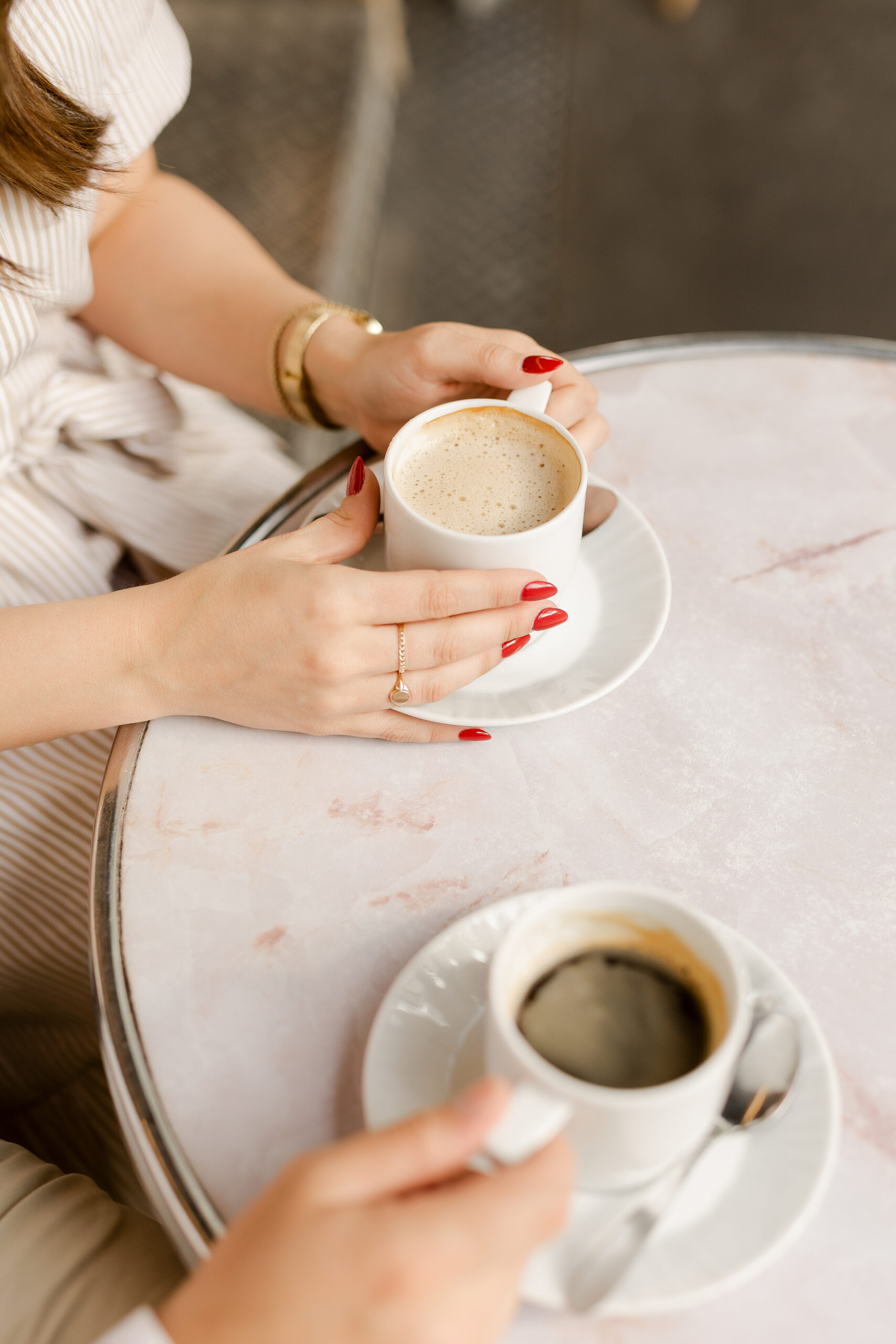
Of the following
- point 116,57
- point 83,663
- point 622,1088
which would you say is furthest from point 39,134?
point 622,1088

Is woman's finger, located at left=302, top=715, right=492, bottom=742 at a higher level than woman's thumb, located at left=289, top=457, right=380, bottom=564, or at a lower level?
lower

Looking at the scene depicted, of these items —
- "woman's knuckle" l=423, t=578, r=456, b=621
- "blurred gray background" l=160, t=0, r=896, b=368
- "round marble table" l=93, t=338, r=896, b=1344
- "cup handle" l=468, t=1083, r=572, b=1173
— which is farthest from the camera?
"blurred gray background" l=160, t=0, r=896, b=368

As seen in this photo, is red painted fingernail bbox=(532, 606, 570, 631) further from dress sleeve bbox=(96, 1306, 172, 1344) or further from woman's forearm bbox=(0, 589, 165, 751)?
dress sleeve bbox=(96, 1306, 172, 1344)

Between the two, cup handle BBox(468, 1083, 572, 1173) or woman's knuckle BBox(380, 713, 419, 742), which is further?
woman's knuckle BBox(380, 713, 419, 742)

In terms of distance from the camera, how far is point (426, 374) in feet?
2.52

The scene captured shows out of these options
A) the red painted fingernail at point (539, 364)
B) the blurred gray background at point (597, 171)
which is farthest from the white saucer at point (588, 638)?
the blurred gray background at point (597, 171)

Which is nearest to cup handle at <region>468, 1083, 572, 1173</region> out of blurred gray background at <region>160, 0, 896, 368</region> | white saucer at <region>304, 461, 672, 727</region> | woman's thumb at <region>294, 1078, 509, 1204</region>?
woman's thumb at <region>294, 1078, 509, 1204</region>

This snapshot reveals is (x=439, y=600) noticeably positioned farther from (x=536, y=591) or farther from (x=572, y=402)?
(x=572, y=402)

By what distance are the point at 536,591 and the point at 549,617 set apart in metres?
0.03

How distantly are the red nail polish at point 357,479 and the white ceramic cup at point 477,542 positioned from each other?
0.14 ft

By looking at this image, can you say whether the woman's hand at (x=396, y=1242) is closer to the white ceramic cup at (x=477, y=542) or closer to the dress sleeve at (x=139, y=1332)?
the dress sleeve at (x=139, y=1332)

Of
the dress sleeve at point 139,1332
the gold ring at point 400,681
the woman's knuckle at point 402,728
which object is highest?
the gold ring at point 400,681

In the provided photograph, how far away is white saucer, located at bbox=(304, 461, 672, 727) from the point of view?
64cm

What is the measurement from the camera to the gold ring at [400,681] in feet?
1.99
